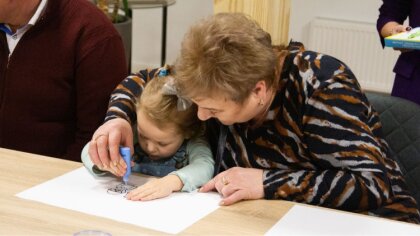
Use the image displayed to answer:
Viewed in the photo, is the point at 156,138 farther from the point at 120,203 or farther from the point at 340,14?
the point at 340,14

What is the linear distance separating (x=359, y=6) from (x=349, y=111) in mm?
3612

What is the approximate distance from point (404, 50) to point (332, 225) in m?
1.15

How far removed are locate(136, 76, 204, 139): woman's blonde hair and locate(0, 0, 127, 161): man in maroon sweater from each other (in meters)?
0.44

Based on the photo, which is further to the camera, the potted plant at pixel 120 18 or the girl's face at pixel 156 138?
the potted plant at pixel 120 18

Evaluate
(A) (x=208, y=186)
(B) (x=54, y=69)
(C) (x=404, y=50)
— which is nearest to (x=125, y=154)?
(A) (x=208, y=186)

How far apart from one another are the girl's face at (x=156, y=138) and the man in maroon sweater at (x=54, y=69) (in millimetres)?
437

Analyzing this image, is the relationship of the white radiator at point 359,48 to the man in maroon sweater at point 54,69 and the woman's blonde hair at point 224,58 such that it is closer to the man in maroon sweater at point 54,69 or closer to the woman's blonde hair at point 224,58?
the man in maroon sweater at point 54,69

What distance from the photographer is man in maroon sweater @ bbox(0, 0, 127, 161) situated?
2.29 meters

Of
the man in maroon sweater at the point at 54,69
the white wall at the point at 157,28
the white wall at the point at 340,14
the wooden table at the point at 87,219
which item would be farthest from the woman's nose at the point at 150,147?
the white wall at the point at 157,28

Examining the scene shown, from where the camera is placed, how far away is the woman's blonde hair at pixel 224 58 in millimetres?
1578

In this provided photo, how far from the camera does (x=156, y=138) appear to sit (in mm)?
1897

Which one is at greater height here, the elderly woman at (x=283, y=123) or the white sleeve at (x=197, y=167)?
the elderly woman at (x=283, y=123)

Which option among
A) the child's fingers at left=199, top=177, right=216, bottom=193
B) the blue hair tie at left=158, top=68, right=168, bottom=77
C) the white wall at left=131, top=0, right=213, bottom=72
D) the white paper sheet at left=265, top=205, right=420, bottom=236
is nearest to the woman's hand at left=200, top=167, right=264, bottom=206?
the child's fingers at left=199, top=177, right=216, bottom=193

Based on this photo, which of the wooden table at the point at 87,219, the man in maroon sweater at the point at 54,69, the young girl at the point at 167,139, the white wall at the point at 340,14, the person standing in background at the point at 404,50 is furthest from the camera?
the white wall at the point at 340,14
